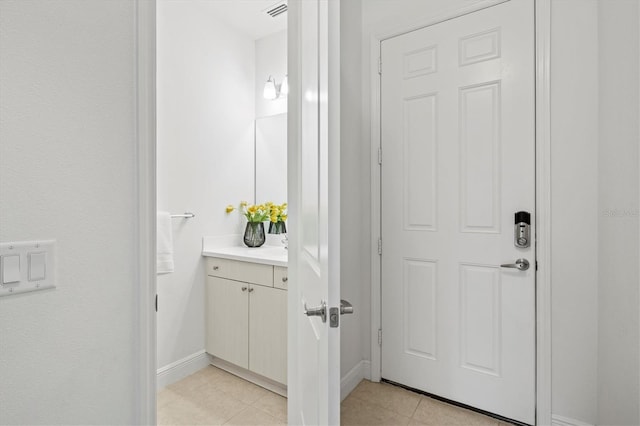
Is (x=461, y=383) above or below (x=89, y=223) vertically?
below

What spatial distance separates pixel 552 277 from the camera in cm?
166

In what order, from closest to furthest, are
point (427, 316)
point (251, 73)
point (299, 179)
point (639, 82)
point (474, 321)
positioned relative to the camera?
point (639, 82), point (299, 179), point (474, 321), point (427, 316), point (251, 73)

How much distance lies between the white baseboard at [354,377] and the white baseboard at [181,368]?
111cm

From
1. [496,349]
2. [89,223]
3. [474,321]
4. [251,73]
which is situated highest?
[251,73]

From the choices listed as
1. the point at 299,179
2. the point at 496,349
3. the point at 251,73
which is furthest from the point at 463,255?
the point at 251,73

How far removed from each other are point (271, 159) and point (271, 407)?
1.82 metres

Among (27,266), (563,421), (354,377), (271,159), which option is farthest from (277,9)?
(563,421)

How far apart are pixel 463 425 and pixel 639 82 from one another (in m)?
1.76

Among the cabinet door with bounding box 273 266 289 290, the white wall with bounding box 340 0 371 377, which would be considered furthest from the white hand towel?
the white wall with bounding box 340 0 371 377

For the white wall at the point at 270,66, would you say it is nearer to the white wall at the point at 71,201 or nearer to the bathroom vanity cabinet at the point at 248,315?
the bathroom vanity cabinet at the point at 248,315

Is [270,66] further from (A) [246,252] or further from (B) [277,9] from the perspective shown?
(A) [246,252]

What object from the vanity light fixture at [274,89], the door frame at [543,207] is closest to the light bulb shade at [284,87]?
the vanity light fixture at [274,89]

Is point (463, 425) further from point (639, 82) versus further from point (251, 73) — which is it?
point (251, 73)

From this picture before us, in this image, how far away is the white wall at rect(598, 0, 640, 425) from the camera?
1.34m
